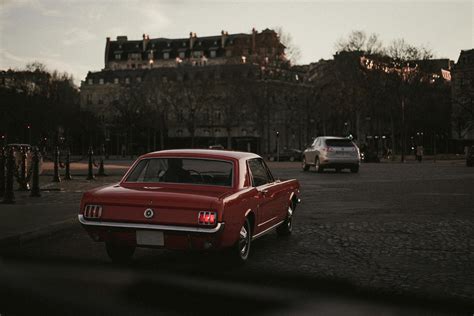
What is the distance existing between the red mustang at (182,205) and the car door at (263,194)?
0.01 metres

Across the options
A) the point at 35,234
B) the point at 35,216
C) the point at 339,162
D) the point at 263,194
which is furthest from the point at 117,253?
the point at 339,162

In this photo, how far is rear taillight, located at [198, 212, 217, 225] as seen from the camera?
22.4 feet

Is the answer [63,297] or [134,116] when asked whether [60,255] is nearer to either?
[63,297]

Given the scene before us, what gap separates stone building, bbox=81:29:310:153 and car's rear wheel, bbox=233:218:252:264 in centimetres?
6645

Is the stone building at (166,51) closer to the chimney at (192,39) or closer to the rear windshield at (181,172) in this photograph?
the chimney at (192,39)

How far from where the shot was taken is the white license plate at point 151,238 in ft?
22.6

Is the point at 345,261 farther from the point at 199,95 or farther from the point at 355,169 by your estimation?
the point at 199,95

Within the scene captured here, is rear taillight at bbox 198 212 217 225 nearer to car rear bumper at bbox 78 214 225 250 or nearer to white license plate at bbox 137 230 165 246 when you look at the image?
car rear bumper at bbox 78 214 225 250

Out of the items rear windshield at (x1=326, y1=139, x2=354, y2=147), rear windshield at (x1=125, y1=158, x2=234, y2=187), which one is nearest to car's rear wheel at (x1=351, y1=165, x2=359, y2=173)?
rear windshield at (x1=326, y1=139, x2=354, y2=147)

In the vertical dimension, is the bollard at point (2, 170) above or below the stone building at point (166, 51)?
below

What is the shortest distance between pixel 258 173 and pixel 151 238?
2294 millimetres

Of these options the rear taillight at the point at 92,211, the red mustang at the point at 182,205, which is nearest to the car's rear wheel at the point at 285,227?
the red mustang at the point at 182,205

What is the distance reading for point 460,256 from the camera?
835cm

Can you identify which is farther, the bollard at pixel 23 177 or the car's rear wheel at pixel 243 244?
the bollard at pixel 23 177
